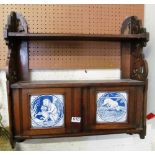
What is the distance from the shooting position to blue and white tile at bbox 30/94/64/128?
1350 millimetres

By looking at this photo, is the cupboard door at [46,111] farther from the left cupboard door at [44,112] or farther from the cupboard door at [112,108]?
the cupboard door at [112,108]

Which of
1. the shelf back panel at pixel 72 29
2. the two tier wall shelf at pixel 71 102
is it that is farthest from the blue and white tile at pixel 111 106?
the shelf back panel at pixel 72 29

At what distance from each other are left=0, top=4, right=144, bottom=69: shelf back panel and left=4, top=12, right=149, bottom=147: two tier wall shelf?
10cm

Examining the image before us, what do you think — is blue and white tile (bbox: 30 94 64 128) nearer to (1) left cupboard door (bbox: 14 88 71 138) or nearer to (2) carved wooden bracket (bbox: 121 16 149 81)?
(1) left cupboard door (bbox: 14 88 71 138)

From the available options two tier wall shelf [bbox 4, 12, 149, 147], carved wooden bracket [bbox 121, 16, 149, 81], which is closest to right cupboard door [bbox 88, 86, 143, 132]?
two tier wall shelf [bbox 4, 12, 149, 147]

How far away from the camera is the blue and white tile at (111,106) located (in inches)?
55.6

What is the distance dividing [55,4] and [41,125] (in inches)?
34.1

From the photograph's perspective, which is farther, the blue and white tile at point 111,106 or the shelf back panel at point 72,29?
the shelf back panel at point 72,29

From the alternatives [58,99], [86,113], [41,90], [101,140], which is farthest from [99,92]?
[101,140]

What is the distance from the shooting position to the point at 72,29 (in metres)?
1.59

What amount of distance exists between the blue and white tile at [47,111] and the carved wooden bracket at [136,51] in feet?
1.84

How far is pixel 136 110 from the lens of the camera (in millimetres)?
1444

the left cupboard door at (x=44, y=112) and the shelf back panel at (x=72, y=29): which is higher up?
the shelf back panel at (x=72, y=29)
